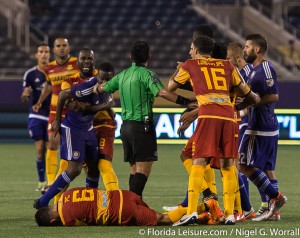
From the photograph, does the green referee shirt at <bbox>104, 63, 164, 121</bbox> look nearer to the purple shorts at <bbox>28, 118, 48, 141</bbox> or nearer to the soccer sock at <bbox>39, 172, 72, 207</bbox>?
the soccer sock at <bbox>39, 172, 72, 207</bbox>

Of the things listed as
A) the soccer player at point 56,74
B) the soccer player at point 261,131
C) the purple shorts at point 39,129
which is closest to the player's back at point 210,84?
the soccer player at point 261,131

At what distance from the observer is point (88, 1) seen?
1335 inches

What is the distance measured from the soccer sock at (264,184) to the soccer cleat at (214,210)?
3.24 feet

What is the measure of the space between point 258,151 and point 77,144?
6.61 feet

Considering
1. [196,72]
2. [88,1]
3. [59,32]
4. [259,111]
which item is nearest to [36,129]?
[259,111]

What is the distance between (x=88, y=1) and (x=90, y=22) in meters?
1.23

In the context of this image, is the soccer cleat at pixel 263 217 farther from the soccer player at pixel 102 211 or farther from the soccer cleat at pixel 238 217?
the soccer player at pixel 102 211

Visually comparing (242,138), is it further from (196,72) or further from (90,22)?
(90,22)

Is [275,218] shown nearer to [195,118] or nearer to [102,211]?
[195,118]

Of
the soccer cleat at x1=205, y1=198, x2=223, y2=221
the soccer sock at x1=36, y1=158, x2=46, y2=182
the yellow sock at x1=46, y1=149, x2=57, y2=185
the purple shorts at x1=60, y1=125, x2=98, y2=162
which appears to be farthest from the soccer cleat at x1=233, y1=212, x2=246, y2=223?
the soccer sock at x1=36, y1=158, x2=46, y2=182

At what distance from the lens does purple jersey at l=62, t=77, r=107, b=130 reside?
37.4 feet

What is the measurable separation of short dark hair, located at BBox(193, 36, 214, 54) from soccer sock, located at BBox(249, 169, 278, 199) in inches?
70.5

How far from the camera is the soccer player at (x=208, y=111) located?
991cm

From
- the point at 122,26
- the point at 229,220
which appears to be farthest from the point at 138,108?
the point at 122,26
